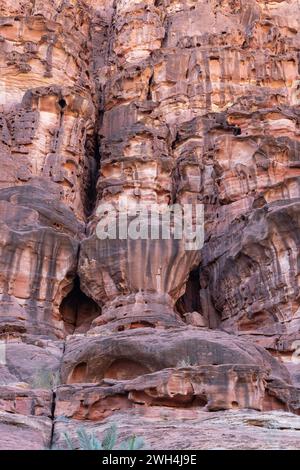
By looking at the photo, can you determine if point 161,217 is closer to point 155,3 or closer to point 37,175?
point 37,175

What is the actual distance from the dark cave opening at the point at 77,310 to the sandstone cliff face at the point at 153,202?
0.06 meters

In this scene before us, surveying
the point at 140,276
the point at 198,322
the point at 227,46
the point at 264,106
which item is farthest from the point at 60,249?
the point at 227,46

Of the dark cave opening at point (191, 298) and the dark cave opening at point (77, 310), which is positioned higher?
the dark cave opening at point (191, 298)

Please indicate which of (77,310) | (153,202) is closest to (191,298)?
(153,202)

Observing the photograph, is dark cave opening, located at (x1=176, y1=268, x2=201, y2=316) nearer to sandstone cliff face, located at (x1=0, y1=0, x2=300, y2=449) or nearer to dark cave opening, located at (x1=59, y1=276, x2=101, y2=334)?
sandstone cliff face, located at (x1=0, y1=0, x2=300, y2=449)

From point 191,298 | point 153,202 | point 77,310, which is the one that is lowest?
point 77,310

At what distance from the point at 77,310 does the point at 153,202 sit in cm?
571

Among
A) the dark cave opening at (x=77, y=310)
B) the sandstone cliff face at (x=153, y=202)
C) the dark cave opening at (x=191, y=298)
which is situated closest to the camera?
the sandstone cliff face at (x=153, y=202)

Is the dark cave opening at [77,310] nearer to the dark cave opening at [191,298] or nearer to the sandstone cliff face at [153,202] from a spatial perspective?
the sandstone cliff face at [153,202]

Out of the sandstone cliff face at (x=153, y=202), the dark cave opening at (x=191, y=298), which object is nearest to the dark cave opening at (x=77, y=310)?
the sandstone cliff face at (x=153, y=202)

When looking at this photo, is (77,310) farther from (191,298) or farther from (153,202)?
(153,202)

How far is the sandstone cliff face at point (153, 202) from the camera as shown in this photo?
12.5 metres

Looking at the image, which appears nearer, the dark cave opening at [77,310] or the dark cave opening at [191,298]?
the dark cave opening at [77,310]

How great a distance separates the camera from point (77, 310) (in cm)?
2520
